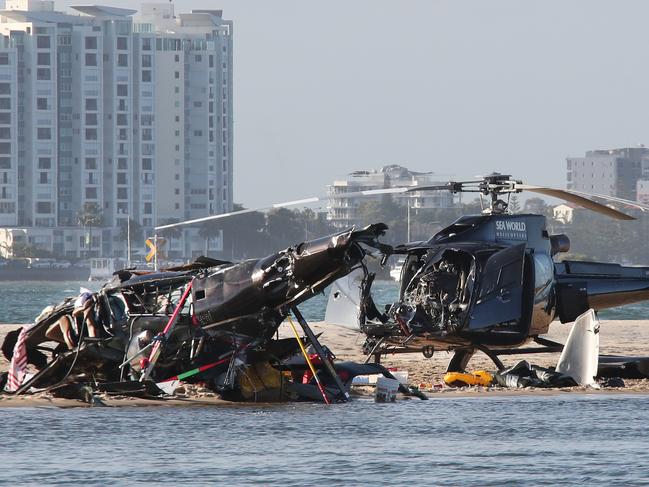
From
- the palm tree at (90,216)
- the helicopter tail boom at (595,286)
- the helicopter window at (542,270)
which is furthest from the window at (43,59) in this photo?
the helicopter window at (542,270)

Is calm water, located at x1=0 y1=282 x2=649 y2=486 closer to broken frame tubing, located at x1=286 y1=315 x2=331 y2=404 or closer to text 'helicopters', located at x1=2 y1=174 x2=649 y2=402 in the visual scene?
broken frame tubing, located at x1=286 y1=315 x2=331 y2=404

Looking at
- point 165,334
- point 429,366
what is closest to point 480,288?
point 165,334

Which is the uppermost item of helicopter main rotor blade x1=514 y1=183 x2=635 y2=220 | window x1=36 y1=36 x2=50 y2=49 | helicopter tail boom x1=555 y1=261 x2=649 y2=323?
window x1=36 y1=36 x2=50 y2=49

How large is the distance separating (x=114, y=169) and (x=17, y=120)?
1363 cm

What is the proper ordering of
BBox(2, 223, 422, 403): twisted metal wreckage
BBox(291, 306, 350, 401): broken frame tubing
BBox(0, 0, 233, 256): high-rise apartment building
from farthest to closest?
BBox(0, 0, 233, 256): high-rise apartment building
BBox(291, 306, 350, 401): broken frame tubing
BBox(2, 223, 422, 403): twisted metal wreckage

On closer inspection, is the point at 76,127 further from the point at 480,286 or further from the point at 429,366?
the point at 480,286

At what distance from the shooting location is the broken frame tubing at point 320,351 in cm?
2153

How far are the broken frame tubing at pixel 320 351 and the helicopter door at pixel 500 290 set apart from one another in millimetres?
2261

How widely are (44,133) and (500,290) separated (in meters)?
169

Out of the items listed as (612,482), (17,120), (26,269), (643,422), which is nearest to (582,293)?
(643,422)

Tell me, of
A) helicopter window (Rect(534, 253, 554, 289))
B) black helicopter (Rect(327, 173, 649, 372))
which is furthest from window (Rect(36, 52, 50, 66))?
helicopter window (Rect(534, 253, 554, 289))

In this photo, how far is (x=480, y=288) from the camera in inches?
916

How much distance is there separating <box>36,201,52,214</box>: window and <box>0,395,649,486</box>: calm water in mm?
168926

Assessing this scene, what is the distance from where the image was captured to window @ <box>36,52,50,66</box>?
185625 millimetres
